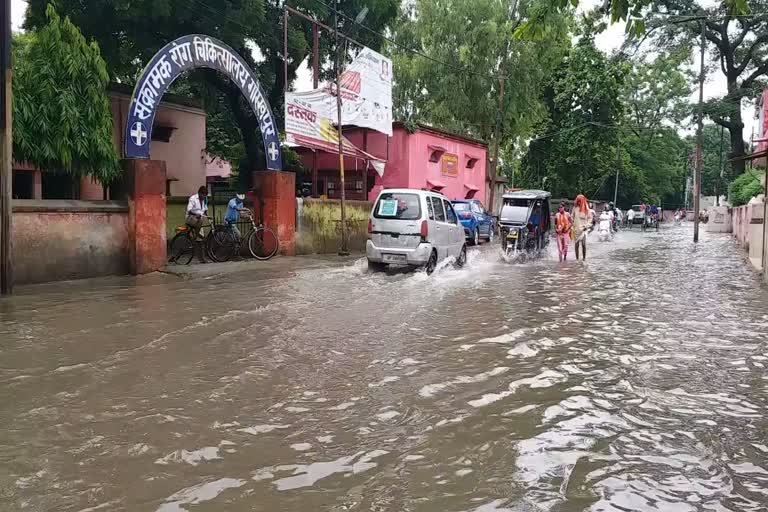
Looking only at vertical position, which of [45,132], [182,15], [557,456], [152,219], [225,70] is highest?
[182,15]

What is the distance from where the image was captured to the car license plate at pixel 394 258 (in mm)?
13422

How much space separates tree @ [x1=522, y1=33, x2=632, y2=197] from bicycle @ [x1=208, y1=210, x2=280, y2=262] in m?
29.9

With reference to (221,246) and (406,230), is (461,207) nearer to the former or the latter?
(221,246)

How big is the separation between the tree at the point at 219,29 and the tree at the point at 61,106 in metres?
7.60

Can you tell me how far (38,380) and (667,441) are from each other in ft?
15.5

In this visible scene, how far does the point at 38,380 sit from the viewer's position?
5359 millimetres

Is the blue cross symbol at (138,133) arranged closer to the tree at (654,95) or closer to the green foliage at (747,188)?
the green foliage at (747,188)

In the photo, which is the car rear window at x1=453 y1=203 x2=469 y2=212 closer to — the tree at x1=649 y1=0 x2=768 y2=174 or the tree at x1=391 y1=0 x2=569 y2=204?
the tree at x1=391 y1=0 x2=569 y2=204

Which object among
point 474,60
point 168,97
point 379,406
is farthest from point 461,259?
point 474,60

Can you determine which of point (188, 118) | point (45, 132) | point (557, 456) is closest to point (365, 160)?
point (188, 118)

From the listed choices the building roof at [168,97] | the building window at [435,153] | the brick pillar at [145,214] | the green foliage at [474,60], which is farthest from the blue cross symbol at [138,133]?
the green foliage at [474,60]

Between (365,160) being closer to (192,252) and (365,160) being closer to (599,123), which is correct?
(192,252)

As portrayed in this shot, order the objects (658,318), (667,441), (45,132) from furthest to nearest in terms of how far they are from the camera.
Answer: (45,132), (658,318), (667,441)

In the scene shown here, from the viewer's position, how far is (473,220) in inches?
966
